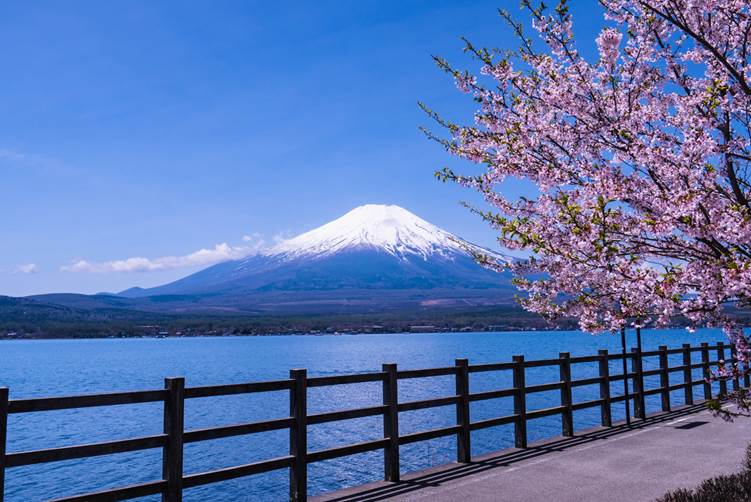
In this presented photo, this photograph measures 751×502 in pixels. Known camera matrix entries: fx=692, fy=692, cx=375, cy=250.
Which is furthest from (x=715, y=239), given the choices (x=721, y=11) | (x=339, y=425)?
(x=339, y=425)

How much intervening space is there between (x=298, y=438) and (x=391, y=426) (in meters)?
1.78

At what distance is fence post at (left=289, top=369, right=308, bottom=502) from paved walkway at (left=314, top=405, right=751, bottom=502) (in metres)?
0.31

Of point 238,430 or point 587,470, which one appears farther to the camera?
point 587,470

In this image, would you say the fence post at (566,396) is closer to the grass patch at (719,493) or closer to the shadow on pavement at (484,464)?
the shadow on pavement at (484,464)

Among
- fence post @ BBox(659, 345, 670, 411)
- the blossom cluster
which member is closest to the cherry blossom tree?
the blossom cluster

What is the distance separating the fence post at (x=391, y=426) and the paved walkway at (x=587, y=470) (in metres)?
0.25

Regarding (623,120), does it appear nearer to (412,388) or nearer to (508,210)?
(508,210)

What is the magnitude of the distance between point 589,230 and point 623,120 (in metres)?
1.45

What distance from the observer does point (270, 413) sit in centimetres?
4716

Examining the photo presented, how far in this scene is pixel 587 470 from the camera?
1048 centimetres

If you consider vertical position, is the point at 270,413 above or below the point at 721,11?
below

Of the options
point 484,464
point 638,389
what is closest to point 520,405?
point 484,464

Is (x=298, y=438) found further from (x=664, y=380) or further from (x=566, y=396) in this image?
(x=664, y=380)

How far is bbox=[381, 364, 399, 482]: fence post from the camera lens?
10.3 m
